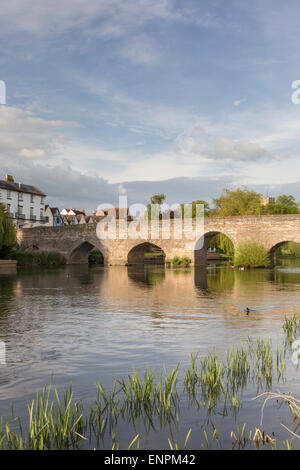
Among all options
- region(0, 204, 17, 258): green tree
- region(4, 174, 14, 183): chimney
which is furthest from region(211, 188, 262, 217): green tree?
region(4, 174, 14, 183): chimney

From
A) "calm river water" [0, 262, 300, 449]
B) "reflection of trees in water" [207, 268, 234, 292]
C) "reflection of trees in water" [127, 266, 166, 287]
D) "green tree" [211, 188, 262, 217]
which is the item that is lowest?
"reflection of trees in water" [127, 266, 166, 287]

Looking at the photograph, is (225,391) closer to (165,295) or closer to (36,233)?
(165,295)

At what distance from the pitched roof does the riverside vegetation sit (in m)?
58.8

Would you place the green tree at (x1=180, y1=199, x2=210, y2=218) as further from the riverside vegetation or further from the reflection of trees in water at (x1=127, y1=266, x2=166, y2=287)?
the riverside vegetation

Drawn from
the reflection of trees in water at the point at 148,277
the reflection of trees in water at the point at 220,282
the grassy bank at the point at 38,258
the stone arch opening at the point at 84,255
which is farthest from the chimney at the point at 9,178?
the reflection of trees in water at the point at 220,282

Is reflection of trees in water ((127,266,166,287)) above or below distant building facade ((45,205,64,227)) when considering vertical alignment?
below

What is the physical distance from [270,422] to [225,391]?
3.13 feet

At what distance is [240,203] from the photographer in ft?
171

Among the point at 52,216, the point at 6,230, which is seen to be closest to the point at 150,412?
the point at 6,230

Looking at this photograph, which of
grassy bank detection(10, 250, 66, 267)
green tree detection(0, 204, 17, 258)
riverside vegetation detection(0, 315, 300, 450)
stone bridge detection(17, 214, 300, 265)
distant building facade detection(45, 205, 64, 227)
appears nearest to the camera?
riverside vegetation detection(0, 315, 300, 450)

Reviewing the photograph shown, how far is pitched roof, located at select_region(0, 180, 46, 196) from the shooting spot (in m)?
61.8

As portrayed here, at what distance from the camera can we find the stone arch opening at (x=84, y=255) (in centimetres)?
5069

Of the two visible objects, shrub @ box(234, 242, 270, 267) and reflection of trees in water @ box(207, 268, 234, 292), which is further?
shrub @ box(234, 242, 270, 267)

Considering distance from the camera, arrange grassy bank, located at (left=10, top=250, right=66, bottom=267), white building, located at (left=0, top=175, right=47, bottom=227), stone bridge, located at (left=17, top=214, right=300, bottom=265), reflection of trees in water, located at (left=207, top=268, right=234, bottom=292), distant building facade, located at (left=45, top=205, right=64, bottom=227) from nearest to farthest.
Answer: reflection of trees in water, located at (left=207, top=268, right=234, bottom=292)
stone bridge, located at (left=17, top=214, right=300, bottom=265)
grassy bank, located at (left=10, top=250, right=66, bottom=267)
white building, located at (left=0, top=175, right=47, bottom=227)
distant building facade, located at (left=45, top=205, right=64, bottom=227)
